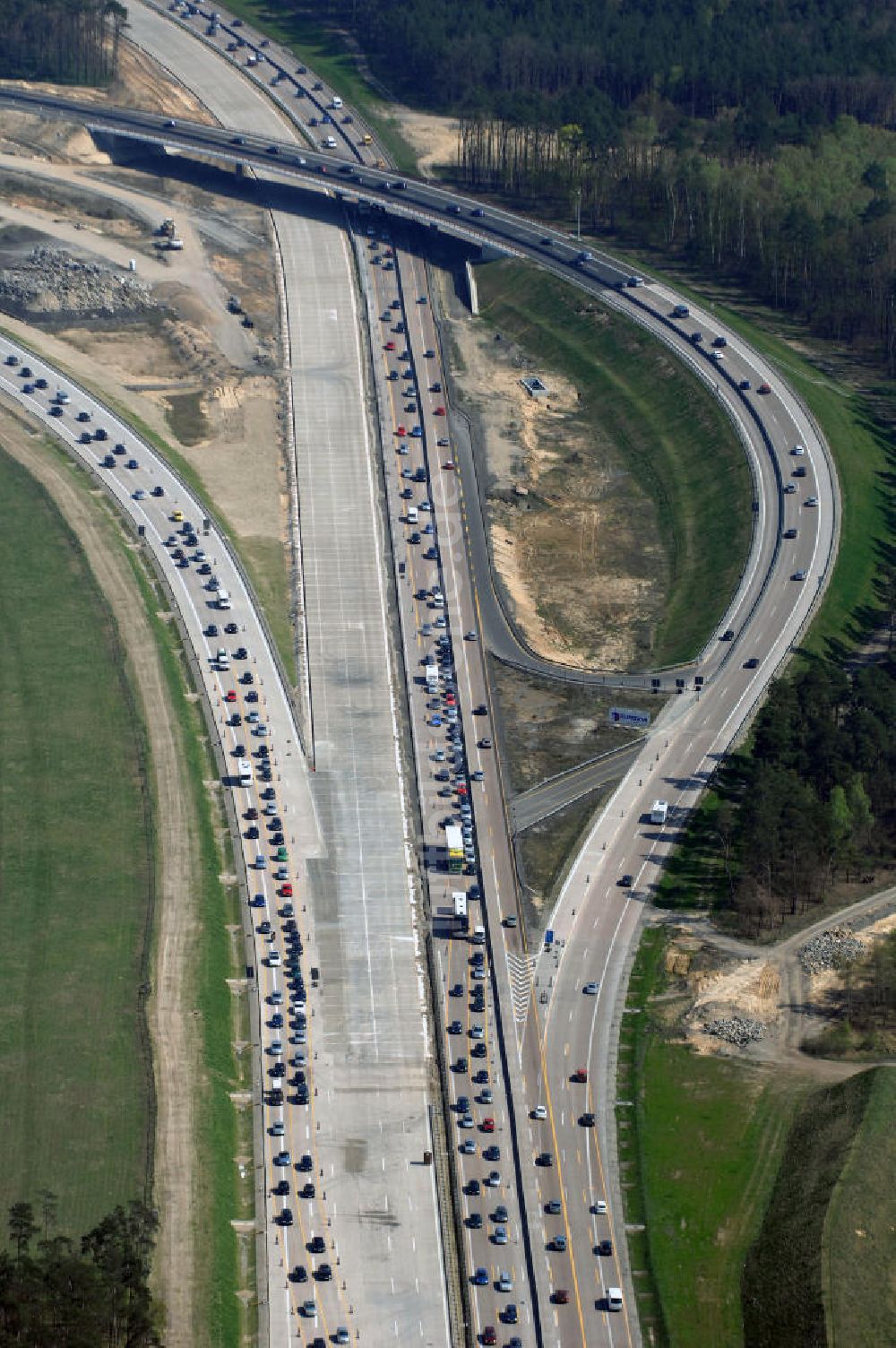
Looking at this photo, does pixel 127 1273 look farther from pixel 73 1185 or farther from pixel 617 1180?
pixel 617 1180

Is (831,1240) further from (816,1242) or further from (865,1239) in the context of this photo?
(865,1239)

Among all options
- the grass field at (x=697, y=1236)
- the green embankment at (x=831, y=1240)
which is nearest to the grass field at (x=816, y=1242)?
the green embankment at (x=831, y=1240)

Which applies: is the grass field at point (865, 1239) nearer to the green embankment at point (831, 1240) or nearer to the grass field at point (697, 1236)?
the green embankment at point (831, 1240)

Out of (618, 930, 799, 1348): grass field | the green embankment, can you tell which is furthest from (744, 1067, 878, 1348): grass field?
(618, 930, 799, 1348): grass field

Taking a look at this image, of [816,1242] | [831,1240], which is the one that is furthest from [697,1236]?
[831,1240]

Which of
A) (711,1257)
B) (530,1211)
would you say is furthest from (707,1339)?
(530,1211)

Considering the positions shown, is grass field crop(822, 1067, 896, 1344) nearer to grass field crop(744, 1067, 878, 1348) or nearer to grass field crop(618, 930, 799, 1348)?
grass field crop(744, 1067, 878, 1348)
